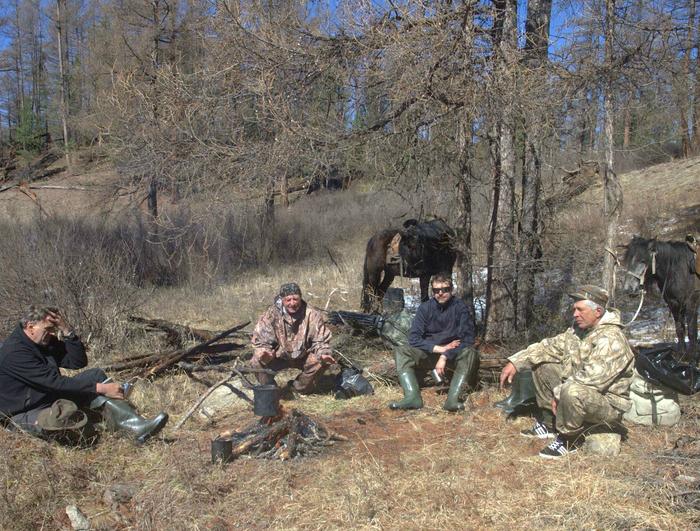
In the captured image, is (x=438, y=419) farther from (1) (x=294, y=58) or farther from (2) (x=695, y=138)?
(2) (x=695, y=138)

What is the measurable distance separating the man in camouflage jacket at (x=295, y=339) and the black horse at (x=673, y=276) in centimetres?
368

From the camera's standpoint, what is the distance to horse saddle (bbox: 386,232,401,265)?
959cm

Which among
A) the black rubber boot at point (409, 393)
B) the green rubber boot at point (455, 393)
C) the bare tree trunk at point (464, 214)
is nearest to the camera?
the green rubber boot at point (455, 393)

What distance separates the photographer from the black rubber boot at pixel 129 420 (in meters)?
5.19

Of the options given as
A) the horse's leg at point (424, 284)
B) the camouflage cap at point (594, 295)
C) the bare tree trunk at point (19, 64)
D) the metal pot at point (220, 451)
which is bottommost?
the metal pot at point (220, 451)

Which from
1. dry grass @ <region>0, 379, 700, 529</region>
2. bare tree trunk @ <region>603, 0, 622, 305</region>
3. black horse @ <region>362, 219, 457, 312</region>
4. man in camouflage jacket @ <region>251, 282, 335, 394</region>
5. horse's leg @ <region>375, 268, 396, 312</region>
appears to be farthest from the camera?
horse's leg @ <region>375, 268, 396, 312</region>

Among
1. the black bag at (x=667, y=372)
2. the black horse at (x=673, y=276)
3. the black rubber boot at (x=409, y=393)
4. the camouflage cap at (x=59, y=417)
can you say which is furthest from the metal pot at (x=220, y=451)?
the black horse at (x=673, y=276)

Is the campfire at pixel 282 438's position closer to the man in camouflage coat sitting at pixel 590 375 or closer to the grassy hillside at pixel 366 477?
the grassy hillside at pixel 366 477

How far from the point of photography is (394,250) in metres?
9.64

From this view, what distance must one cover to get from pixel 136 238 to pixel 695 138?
15.9m

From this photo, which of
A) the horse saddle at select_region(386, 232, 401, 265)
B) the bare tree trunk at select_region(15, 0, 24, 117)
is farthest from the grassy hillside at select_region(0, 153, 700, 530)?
the bare tree trunk at select_region(15, 0, 24, 117)

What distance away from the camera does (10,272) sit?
8414mm

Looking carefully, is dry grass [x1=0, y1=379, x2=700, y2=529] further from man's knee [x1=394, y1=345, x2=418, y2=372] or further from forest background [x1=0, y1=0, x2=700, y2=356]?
forest background [x1=0, y1=0, x2=700, y2=356]

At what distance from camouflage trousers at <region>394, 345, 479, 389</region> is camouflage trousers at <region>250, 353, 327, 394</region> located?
29.8 inches
